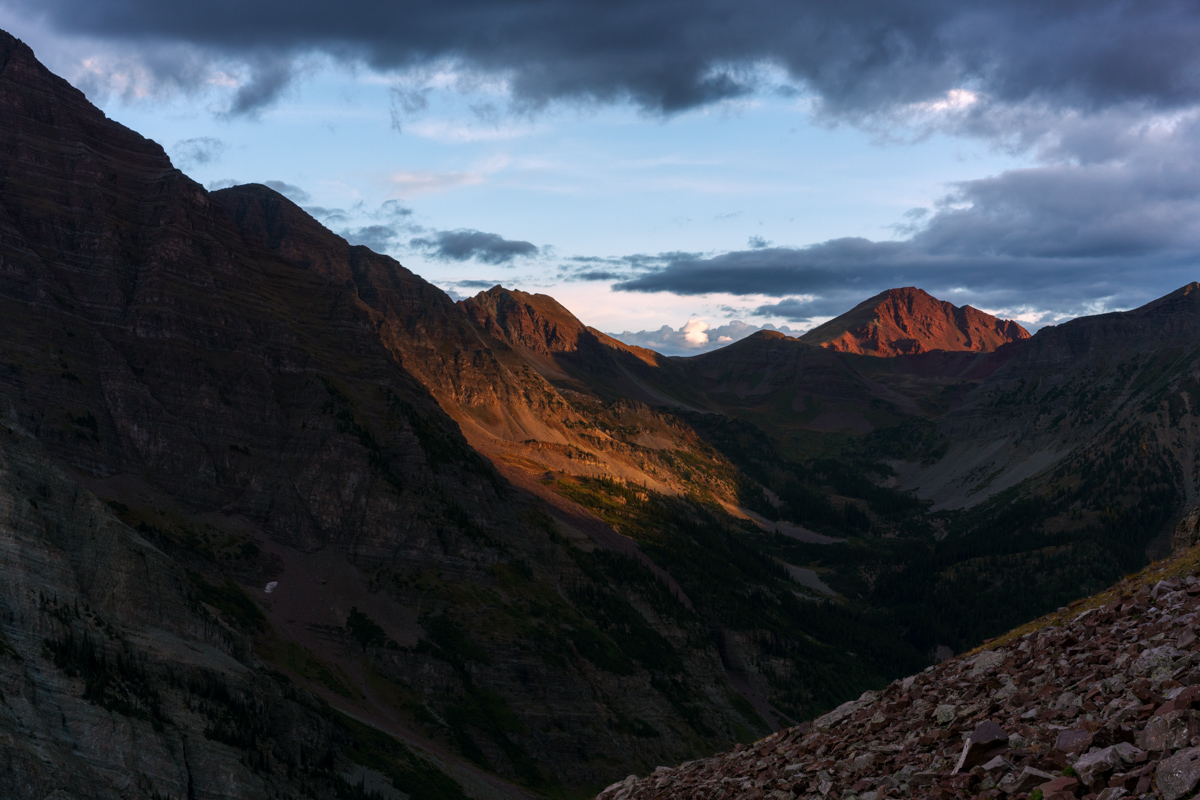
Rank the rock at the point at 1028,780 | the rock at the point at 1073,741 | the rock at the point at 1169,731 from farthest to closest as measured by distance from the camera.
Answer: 1. the rock at the point at 1073,741
2. the rock at the point at 1028,780
3. the rock at the point at 1169,731

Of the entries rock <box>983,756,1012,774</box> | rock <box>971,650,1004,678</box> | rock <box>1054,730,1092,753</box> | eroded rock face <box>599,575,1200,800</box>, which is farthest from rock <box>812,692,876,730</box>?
rock <box>1054,730,1092,753</box>

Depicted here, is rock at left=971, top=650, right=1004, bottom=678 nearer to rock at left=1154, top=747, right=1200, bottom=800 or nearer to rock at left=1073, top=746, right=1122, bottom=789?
rock at left=1073, top=746, right=1122, bottom=789

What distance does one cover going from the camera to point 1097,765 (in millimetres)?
18594

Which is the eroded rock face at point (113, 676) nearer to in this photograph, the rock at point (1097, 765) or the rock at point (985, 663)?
the rock at point (985, 663)

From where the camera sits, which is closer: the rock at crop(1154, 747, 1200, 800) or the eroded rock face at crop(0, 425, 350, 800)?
the rock at crop(1154, 747, 1200, 800)

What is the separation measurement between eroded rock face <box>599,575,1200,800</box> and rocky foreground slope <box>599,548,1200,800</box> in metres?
0.05

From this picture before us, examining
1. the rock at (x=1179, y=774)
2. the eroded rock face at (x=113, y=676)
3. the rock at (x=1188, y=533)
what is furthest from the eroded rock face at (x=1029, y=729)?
the eroded rock face at (x=113, y=676)

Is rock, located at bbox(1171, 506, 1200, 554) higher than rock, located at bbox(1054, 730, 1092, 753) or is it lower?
lower

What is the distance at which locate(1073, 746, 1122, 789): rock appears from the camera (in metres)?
18.3

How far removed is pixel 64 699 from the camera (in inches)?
3297

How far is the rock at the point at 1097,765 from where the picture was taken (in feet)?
60.2

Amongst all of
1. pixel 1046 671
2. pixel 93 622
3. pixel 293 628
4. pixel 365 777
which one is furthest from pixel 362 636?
pixel 1046 671

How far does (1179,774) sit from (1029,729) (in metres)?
6.31

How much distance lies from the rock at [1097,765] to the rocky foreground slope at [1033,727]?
26mm
